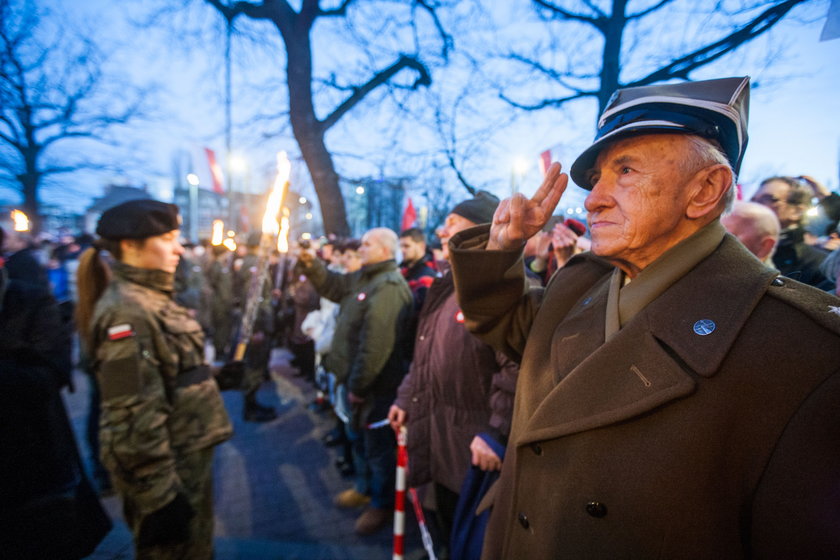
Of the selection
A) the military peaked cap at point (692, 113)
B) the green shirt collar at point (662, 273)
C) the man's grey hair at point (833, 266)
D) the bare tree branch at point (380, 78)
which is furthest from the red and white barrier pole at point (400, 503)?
the bare tree branch at point (380, 78)

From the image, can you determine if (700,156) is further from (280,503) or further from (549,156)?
(549,156)

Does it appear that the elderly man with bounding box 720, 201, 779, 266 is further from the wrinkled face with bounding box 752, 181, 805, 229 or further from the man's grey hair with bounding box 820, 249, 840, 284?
the wrinkled face with bounding box 752, 181, 805, 229

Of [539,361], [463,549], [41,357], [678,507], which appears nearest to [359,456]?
[463,549]

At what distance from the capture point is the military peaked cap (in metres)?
1.17

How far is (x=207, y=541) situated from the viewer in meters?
2.36

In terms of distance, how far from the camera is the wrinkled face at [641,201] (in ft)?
3.92

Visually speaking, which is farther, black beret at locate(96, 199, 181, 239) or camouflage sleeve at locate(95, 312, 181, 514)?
black beret at locate(96, 199, 181, 239)

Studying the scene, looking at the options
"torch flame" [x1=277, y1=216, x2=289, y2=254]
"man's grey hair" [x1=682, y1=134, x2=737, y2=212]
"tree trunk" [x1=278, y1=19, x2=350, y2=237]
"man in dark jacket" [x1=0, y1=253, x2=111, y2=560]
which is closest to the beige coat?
"man's grey hair" [x1=682, y1=134, x2=737, y2=212]

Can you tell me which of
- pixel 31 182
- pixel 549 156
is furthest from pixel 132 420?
pixel 31 182

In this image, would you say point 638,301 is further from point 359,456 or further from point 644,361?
point 359,456

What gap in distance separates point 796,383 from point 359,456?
3659 mm

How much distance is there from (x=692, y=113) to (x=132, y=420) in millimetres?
2738

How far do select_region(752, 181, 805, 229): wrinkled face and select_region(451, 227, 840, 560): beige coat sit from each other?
8.74ft

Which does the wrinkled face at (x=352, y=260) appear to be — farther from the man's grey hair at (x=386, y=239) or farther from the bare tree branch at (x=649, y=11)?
the bare tree branch at (x=649, y=11)
